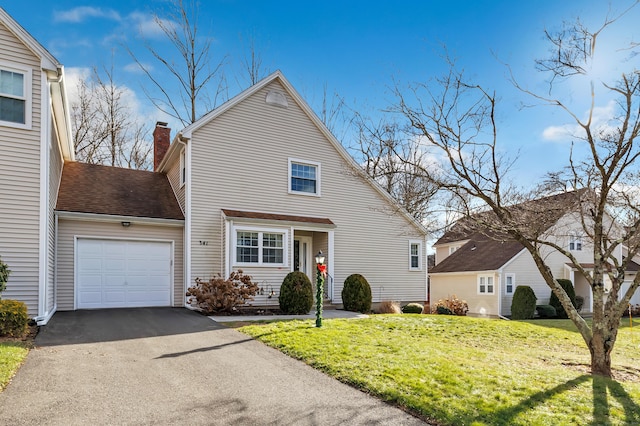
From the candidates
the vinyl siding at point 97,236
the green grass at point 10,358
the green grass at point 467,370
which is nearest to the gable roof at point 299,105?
the vinyl siding at point 97,236

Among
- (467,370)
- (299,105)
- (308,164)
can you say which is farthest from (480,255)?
(467,370)

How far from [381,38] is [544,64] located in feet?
24.4

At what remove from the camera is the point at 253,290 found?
43.9 feet

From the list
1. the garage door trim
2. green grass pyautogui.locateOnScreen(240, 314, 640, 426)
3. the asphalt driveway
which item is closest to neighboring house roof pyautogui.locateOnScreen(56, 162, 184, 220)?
the garage door trim

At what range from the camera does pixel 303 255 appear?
1716cm

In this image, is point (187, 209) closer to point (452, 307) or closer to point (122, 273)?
point (122, 273)

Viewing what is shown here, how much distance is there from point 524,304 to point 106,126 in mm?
23384

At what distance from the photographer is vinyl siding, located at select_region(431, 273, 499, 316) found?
77.0 ft

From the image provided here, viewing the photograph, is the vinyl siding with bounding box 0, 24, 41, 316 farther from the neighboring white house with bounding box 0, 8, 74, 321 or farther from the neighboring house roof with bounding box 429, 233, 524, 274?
the neighboring house roof with bounding box 429, 233, 524, 274

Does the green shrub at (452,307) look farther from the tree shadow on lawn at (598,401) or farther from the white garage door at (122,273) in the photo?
the tree shadow on lawn at (598,401)

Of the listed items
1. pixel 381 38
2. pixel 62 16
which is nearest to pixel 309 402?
pixel 381 38

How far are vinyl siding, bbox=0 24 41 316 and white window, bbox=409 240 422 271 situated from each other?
43.7ft

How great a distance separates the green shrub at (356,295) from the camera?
50.2 ft

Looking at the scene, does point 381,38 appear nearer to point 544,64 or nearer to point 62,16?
point 544,64
